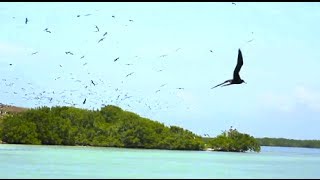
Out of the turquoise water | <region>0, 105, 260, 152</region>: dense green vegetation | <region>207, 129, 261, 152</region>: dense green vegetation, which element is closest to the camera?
the turquoise water

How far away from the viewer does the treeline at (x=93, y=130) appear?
7981 centimetres

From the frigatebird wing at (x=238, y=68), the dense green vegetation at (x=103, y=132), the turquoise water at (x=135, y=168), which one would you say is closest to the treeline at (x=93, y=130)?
the dense green vegetation at (x=103, y=132)

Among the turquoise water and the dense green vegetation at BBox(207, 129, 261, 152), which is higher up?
the dense green vegetation at BBox(207, 129, 261, 152)

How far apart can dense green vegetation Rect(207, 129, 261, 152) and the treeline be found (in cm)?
234

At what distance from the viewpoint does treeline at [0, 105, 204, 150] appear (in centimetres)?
7981

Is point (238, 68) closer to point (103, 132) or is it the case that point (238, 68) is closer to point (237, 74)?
point (237, 74)

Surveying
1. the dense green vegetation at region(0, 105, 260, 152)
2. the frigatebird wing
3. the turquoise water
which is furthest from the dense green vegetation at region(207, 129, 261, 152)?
the frigatebird wing

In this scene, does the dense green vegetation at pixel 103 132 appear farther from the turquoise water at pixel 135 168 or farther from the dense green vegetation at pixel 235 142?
the turquoise water at pixel 135 168

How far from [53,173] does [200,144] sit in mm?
64315

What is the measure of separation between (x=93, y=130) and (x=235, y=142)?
732 inches

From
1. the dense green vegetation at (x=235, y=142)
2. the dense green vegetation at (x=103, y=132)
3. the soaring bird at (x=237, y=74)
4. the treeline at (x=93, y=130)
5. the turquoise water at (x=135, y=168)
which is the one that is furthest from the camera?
the dense green vegetation at (x=235, y=142)

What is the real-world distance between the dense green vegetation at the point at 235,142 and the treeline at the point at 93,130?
7.68 ft

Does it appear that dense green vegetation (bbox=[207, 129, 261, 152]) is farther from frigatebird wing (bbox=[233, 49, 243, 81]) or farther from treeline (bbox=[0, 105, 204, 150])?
frigatebird wing (bbox=[233, 49, 243, 81])

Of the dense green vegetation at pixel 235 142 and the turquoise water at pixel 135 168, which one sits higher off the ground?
the dense green vegetation at pixel 235 142
